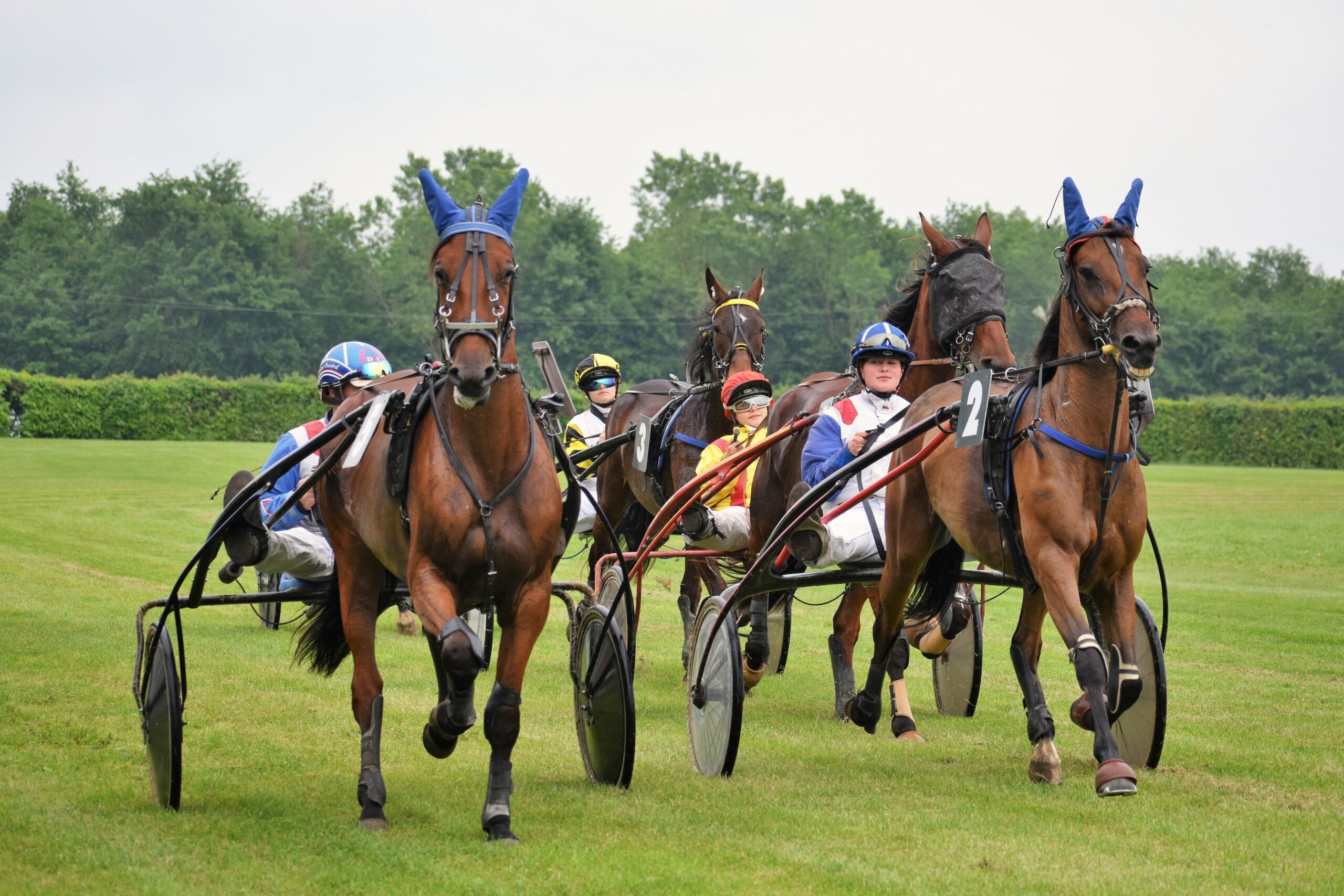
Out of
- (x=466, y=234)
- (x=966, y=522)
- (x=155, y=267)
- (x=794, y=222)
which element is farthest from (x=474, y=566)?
(x=794, y=222)

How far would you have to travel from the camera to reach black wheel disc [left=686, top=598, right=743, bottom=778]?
5.24 metres

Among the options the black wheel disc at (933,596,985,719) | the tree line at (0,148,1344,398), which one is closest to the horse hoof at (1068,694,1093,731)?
the black wheel disc at (933,596,985,719)

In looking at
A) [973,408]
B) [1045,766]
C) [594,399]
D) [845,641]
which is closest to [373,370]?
[845,641]

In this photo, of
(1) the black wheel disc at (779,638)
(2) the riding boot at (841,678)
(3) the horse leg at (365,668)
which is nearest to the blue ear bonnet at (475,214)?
(3) the horse leg at (365,668)

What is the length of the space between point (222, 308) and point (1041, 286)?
131 ft

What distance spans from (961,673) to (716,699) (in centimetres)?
208

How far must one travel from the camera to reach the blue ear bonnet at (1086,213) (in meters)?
4.86

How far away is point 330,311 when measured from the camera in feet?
186

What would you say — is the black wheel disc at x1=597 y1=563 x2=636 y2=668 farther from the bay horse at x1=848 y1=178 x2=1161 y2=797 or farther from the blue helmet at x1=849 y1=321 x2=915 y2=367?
the bay horse at x1=848 y1=178 x2=1161 y2=797

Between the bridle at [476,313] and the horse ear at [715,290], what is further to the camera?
the horse ear at [715,290]

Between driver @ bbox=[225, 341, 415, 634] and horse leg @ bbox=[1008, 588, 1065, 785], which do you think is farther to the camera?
horse leg @ bbox=[1008, 588, 1065, 785]

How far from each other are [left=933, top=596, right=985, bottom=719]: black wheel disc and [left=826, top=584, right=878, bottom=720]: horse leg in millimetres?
474

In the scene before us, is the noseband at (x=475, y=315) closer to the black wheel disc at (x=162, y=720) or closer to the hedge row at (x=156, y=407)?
the black wheel disc at (x=162, y=720)

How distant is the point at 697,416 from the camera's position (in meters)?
8.12
